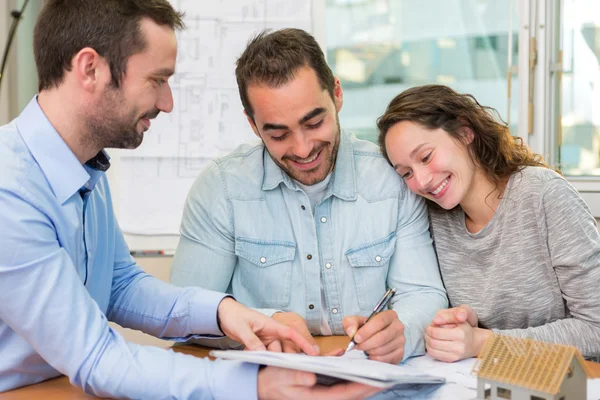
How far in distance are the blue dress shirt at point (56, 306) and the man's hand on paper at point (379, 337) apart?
30 cm

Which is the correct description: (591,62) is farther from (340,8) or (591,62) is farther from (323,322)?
(323,322)

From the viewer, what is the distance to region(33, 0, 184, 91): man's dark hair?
4.24 feet

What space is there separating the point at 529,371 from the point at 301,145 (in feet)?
2.85

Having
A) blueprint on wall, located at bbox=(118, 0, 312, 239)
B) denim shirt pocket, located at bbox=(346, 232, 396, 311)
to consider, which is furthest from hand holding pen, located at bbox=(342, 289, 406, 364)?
blueprint on wall, located at bbox=(118, 0, 312, 239)

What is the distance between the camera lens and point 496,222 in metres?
1.65

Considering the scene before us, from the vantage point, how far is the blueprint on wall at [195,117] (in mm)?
2754

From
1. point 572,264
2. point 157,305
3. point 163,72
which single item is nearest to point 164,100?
point 163,72

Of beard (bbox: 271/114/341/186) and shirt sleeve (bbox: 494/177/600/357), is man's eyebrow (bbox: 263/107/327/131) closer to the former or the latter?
beard (bbox: 271/114/341/186)

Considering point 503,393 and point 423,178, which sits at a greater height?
point 423,178

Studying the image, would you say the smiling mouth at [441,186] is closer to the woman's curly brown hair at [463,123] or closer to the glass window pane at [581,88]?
the woman's curly brown hair at [463,123]

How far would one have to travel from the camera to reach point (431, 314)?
1.61 meters

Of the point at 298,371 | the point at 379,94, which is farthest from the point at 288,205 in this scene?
the point at 379,94

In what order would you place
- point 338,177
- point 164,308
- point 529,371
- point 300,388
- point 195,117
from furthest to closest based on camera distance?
point 195,117 → point 338,177 → point 164,308 → point 300,388 → point 529,371

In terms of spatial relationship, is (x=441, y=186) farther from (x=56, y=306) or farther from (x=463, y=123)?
(x=56, y=306)
